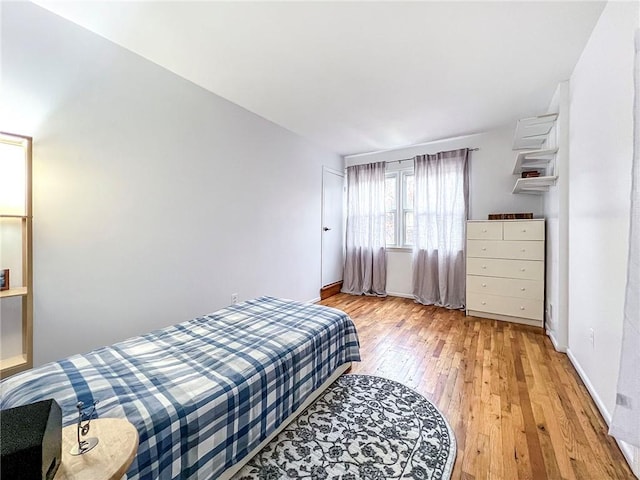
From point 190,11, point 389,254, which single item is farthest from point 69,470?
point 389,254

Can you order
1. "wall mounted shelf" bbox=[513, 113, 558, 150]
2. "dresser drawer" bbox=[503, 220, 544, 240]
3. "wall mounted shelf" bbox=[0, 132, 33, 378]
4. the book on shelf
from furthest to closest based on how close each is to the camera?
the book on shelf → "dresser drawer" bbox=[503, 220, 544, 240] → "wall mounted shelf" bbox=[513, 113, 558, 150] → "wall mounted shelf" bbox=[0, 132, 33, 378]

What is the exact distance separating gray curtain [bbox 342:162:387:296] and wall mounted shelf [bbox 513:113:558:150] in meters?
1.90

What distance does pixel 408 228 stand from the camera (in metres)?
4.54

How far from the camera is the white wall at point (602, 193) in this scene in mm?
1438

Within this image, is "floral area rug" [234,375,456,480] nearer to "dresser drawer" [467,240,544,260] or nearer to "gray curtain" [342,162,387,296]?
"dresser drawer" [467,240,544,260]

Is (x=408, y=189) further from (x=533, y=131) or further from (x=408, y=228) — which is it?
(x=533, y=131)

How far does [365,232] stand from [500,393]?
3164 mm

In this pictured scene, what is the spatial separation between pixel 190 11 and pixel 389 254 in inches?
156

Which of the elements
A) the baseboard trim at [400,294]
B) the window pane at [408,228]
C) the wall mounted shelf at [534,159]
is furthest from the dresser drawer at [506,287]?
the wall mounted shelf at [534,159]

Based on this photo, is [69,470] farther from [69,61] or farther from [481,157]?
[481,157]

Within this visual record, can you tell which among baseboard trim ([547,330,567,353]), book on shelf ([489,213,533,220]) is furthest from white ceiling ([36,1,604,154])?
baseboard trim ([547,330,567,353])

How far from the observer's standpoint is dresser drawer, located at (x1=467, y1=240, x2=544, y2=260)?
3.19m

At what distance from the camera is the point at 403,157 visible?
14.7ft

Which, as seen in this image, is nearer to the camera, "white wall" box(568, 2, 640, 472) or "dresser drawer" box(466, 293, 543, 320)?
"white wall" box(568, 2, 640, 472)
